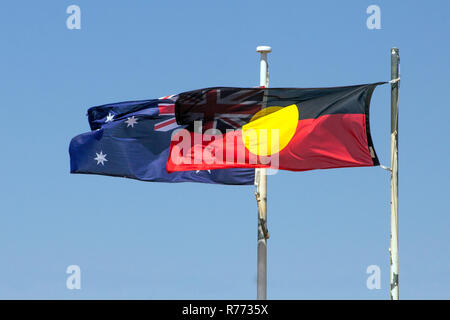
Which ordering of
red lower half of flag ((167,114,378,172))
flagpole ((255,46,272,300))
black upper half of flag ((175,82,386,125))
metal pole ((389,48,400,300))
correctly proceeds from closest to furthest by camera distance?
metal pole ((389,48,400,300)) < red lower half of flag ((167,114,378,172)) < black upper half of flag ((175,82,386,125)) < flagpole ((255,46,272,300))

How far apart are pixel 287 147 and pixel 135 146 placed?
5057 mm

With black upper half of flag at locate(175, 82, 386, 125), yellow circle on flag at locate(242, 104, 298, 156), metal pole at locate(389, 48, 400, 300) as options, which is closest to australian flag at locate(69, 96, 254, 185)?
black upper half of flag at locate(175, 82, 386, 125)

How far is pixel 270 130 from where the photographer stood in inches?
1243

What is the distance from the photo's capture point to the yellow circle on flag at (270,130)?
31.2 metres

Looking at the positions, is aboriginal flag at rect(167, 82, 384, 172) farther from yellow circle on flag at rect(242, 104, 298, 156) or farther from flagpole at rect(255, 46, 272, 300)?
flagpole at rect(255, 46, 272, 300)

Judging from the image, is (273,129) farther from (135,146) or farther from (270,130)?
(135,146)

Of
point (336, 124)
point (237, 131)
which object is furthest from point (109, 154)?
point (336, 124)

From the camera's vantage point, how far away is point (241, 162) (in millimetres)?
31328

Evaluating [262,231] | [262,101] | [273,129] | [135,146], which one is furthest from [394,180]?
[135,146]

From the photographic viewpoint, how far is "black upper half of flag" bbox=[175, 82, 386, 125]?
3098 cm

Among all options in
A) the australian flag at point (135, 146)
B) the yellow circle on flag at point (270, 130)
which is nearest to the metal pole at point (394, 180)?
the yellow circle on flag at point (270, 130)

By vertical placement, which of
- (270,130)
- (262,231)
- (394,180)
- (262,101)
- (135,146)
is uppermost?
(262,101)

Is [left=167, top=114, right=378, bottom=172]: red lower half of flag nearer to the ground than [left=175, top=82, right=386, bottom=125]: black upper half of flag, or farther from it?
nearer to the ground
